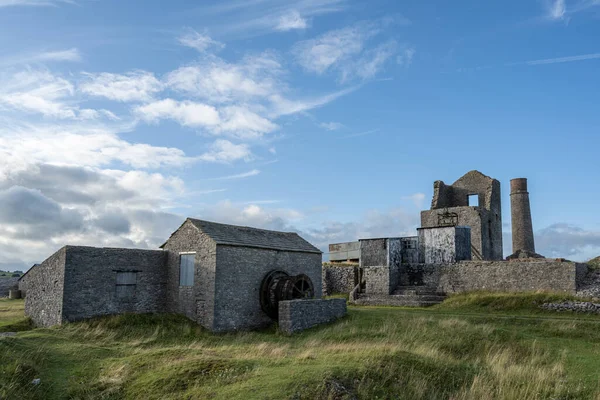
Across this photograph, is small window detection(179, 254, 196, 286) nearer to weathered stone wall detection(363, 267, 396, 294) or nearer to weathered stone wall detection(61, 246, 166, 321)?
weathered stone wall detection(61, 246, 166, 321)

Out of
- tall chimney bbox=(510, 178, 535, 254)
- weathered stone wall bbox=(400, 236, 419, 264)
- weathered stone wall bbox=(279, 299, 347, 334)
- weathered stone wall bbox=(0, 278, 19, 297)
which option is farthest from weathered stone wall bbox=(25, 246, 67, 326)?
tall chimney bbox=(510, 178, 535, 254)

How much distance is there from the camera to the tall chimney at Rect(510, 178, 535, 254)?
3969cm

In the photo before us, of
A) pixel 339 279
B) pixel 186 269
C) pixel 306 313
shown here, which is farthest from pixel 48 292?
pixel 339 279

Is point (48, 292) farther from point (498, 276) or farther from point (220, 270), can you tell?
point (498, 276)

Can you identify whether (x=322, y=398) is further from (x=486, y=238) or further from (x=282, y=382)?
(x=486, y=238)

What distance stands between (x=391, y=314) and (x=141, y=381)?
1328 cm

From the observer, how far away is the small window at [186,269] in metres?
22.6

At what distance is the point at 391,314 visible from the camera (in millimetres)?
22531

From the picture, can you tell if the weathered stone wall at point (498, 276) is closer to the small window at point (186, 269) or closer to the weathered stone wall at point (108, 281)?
the small window at point (186, 269)

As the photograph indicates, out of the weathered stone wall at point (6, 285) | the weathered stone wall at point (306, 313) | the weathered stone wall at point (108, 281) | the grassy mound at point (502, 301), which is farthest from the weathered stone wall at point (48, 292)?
the weathered stone wall at point (6, 285)

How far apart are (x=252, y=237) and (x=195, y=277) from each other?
361cm

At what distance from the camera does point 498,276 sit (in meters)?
26.8

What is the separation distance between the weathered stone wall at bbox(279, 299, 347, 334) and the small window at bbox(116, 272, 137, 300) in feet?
23.7

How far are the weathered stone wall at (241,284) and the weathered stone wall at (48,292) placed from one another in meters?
6.72
